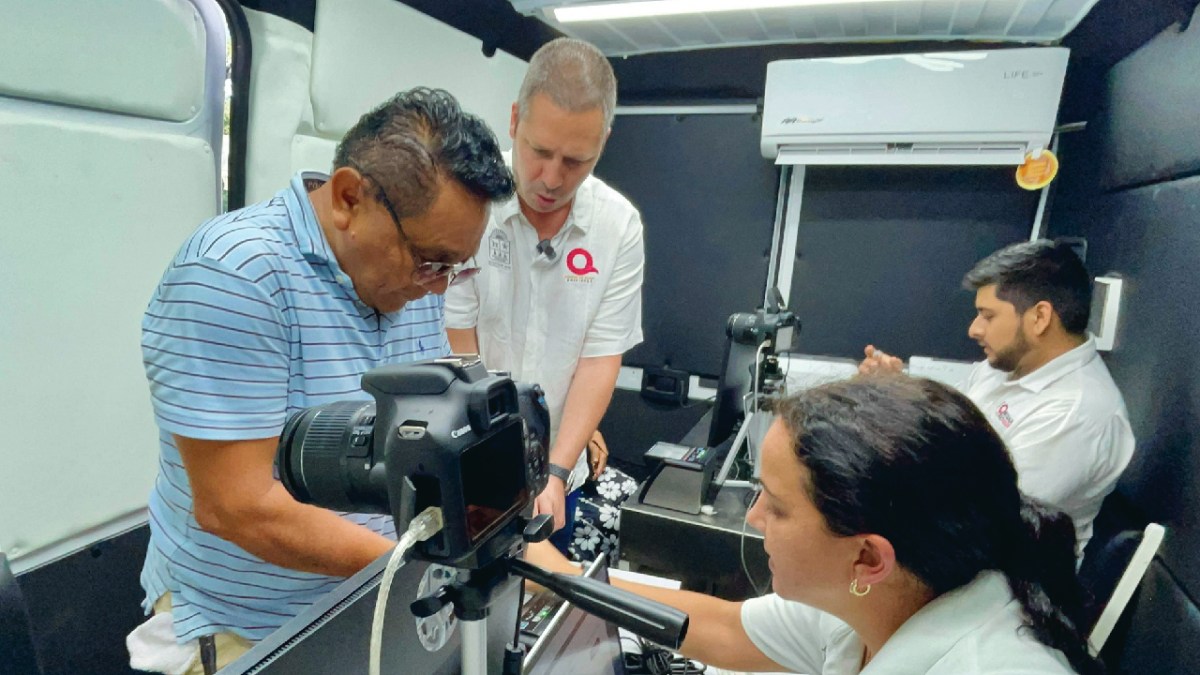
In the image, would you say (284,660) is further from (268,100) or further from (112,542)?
(268,100)

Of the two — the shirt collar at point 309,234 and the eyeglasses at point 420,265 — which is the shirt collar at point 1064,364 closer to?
the eyeglasses at point 420,265

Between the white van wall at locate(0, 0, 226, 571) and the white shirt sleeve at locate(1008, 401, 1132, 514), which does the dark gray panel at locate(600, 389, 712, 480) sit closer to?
the white shirt sleeve at locate(1008, 401, 1132, 514)

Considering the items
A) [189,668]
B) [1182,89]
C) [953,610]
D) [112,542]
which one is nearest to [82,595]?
[112,542]

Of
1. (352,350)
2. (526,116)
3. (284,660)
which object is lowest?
(284,660)

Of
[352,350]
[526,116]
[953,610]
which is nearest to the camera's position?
[953,610]

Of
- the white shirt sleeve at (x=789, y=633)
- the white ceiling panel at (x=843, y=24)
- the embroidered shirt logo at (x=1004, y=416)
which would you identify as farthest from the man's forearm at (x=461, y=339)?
the embroidered shirt logo at (x=1004, y=416)

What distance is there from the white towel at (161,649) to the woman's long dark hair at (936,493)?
991 millimetres

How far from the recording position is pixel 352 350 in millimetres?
1003

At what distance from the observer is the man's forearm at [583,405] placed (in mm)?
1702

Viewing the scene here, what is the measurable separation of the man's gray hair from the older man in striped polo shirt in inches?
19.0

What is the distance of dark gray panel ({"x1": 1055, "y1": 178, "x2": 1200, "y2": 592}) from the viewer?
1.54 meters

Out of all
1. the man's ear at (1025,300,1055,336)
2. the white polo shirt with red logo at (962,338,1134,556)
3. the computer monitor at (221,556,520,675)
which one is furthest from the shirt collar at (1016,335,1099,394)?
the computer monitor at (221,556,520,675)

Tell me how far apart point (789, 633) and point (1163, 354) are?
1.45 m

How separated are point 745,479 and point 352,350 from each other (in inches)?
52.8
